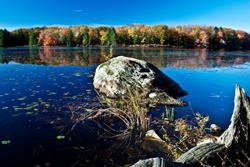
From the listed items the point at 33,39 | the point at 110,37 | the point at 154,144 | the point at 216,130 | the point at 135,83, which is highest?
the point at 110,37

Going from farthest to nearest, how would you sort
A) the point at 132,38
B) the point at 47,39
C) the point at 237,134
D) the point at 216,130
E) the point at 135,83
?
the point at 132,38 → the point at 47,39 → the point at 135,83 → the point at 216,130 → the point at 237,134

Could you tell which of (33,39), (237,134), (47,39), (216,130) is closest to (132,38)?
(47,39)

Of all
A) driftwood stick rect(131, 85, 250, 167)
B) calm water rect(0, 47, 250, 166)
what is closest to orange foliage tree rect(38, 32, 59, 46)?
calm water rect(0, 47, 250, 166)

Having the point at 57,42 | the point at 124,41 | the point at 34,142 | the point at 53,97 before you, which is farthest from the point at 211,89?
the point at 57,42

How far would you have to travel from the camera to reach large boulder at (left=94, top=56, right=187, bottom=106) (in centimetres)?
895

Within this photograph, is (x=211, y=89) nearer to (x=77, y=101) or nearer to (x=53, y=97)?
(x=77, y=101)

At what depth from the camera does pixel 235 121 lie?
12.0 ft

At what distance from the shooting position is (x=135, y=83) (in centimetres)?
940

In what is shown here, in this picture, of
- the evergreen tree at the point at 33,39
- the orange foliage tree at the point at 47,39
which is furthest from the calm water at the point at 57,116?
the orange foliage tree at the point at 47,39

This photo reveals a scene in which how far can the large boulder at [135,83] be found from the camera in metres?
8.95

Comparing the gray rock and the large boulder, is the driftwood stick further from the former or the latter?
the large boulder

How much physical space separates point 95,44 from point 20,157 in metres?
86.9

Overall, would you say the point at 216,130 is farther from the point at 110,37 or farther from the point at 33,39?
the point at 33,39

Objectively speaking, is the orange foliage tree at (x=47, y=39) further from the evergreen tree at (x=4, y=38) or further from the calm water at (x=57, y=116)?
the calm water at (x=57, y=116)
